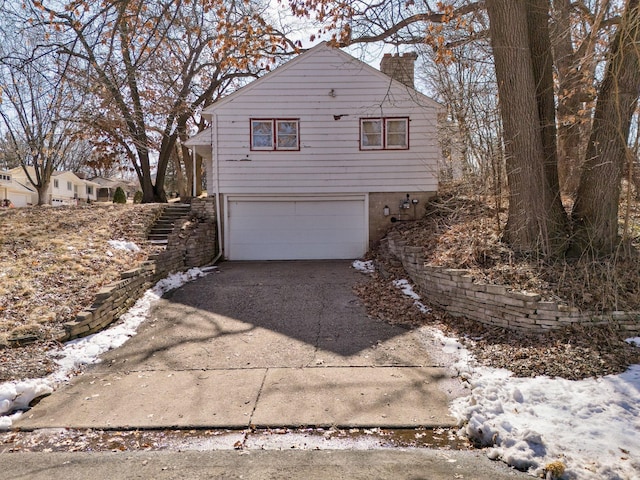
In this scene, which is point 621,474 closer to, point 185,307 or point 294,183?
point 185,307

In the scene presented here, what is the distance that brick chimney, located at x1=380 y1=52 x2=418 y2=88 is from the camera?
1227 cm

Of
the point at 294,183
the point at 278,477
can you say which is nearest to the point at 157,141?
the point at 294,183

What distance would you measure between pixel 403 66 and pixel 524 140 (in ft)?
22.7

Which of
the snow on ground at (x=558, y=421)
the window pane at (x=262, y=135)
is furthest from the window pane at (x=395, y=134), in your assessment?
the snow on ground at (x=558, y=421)

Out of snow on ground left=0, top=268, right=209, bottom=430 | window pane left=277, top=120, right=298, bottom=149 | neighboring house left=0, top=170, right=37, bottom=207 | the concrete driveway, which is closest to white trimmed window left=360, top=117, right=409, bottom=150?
window pane left=277, top=120, right=298, bottom=149

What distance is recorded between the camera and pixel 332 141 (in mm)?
11867

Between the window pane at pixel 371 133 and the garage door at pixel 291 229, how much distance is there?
5.83ft

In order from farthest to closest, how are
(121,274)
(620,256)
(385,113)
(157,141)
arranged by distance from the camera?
1. (157,141)
2. (385,113)
3. (121,274)
4. (620,256)

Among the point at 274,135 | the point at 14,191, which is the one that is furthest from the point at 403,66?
the point at 14,191

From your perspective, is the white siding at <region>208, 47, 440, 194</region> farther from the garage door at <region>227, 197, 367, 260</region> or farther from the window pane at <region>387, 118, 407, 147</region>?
the garage door at <region>227, 197, 367, 260</region>

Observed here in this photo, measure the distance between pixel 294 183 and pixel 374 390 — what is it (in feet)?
26.7

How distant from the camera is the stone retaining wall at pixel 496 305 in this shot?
5.39m

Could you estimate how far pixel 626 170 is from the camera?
23.0 ft

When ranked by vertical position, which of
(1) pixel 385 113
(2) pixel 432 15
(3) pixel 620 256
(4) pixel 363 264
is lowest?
(4) pixel 363 264
